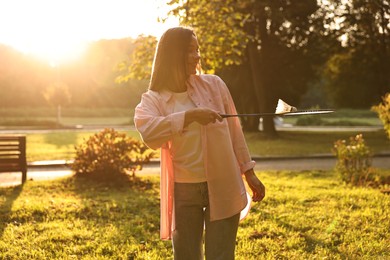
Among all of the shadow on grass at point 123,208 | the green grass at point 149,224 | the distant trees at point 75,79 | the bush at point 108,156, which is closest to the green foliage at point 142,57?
the bush at point 108,156

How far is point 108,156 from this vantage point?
32.1 ft

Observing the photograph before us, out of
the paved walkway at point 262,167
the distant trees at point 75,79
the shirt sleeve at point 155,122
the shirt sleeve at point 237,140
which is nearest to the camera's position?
the shirt sleeve at point 155,122

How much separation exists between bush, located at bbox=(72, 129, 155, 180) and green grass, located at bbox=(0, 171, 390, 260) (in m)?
0.37

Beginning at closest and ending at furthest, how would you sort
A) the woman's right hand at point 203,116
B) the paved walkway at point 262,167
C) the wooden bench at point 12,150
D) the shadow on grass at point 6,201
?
the woman's right hand at point 203,116 → the shadow on grass at point 6,201 → the wooden bench at point 12,150 → the paved walkway at point 262,167

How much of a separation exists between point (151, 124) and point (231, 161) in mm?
487

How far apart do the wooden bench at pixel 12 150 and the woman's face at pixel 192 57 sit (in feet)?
26.9

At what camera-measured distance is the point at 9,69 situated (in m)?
64.8

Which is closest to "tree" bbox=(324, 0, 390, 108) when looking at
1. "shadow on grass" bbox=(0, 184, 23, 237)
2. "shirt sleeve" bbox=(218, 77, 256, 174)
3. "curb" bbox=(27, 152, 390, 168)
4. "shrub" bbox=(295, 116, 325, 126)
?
"shrub" bbox=(295, 116, 325, 126)

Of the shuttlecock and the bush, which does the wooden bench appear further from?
the shuttlecock

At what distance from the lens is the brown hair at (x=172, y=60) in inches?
106

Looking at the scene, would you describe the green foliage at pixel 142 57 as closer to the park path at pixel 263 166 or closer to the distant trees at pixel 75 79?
the park path at pixel 263 166

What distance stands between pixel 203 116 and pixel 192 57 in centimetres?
44

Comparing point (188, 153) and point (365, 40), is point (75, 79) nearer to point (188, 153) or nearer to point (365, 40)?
point (365, 40)

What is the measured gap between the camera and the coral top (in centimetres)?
262
